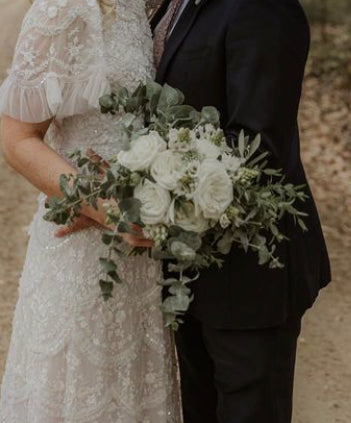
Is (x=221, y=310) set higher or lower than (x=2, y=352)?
higher

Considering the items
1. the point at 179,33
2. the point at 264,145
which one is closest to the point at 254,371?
the point at 264,145

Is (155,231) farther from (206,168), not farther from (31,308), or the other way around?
(31,308)

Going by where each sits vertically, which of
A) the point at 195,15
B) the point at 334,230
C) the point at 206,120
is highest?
the point at 195,15

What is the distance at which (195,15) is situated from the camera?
2.57 m

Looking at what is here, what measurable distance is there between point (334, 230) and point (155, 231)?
4.39 metres

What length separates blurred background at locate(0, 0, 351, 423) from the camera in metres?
4.73

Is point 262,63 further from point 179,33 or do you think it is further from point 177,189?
point 177,189

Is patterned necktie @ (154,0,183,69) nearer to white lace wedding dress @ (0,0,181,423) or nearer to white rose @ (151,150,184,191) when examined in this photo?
white lace wedding dress @ (0,0,181,423)

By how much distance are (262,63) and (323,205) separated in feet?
14.8

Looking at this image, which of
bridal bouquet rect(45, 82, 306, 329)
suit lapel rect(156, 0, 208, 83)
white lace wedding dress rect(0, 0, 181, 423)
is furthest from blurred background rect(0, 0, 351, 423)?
suit lapel rect(156, 0, 208, 83)

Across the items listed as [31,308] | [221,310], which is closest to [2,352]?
[31,308]

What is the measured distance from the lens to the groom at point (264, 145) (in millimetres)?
2459

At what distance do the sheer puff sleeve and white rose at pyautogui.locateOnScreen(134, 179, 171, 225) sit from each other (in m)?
0.39

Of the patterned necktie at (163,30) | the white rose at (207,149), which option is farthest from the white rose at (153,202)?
the patterned necktie at (163,30)
